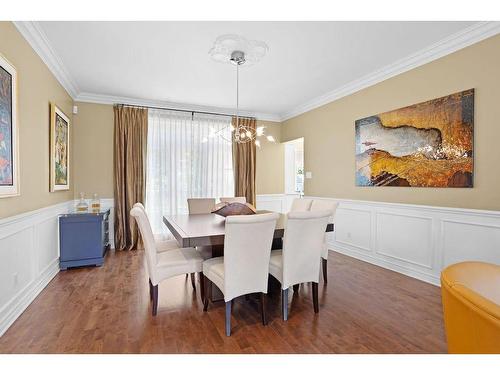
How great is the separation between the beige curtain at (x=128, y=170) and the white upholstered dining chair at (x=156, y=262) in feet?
8.24

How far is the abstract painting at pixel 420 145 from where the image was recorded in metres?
2.81

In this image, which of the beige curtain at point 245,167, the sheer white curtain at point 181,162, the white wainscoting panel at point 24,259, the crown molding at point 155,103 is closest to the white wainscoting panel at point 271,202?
the beige curtain at point 245,167

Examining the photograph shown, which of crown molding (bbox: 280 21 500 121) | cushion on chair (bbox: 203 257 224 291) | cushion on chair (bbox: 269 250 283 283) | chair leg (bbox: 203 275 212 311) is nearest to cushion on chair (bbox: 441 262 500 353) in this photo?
cushion on chair (bbox: 269 250 283 283)

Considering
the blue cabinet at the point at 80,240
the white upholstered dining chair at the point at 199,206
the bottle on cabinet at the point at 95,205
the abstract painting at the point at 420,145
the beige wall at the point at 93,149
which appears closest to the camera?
the abstract painting at the point at 420,145

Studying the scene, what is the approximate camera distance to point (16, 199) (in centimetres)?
239

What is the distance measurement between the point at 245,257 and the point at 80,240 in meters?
2.81

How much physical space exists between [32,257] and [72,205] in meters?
1.89

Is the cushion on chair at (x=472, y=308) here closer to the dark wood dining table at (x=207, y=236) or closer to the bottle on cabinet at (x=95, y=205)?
the dark wood dining table at (x=207, y=236)

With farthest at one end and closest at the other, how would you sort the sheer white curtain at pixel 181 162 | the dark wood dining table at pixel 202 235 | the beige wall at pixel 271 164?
the beige wall at pixel 271 164, the sheer white curtain at pixel 181 162, the dark wood dining table at pixel 202 235

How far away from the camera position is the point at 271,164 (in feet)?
20.0

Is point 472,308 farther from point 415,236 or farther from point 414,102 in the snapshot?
point 414,102

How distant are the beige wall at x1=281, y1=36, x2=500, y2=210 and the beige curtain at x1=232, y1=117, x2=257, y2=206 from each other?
1141 mm

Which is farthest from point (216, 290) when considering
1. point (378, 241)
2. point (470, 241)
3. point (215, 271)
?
point (470, 241)

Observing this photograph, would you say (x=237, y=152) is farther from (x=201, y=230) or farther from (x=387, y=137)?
(x=201, y=230)
